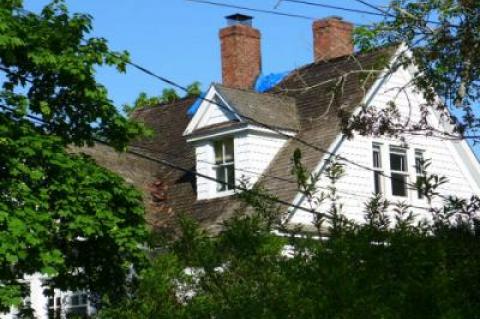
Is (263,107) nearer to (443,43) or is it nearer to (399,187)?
(399,187)

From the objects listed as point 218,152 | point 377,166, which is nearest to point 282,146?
point 218,152

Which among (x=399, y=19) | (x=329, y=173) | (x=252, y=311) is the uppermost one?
Result: (x=399, y=19)

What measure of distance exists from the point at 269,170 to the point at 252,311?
20.9 m

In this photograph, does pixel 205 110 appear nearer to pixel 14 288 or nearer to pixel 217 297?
pixel 14 288

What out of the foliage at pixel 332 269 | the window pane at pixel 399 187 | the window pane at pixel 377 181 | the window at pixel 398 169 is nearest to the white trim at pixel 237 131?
the window pane at pixel 377 181

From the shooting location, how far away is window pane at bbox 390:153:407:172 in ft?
101

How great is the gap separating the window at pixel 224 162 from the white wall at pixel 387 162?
237 centimetres

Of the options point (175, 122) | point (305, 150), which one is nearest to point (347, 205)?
point (305, 150)

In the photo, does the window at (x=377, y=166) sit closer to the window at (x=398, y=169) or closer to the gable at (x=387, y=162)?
the gable at (x=387, y=162)

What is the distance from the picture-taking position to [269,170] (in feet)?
97.0

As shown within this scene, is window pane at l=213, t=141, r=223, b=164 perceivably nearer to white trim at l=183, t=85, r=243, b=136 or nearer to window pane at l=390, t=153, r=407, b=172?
white trim at l=183, t=85, r=243, b=136

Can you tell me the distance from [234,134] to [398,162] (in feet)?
14.0

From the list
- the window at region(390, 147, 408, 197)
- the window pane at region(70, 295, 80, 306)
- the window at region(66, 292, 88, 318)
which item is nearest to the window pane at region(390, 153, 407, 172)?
the window at region(390, 147, 408, 197)

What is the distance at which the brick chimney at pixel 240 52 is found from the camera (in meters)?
33.1
